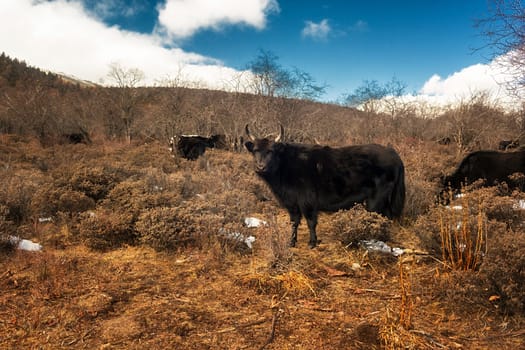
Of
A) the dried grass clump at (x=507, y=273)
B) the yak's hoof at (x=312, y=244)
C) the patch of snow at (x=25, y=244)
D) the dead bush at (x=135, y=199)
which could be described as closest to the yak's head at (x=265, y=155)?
the yak's hoof at (x=312, y=244)

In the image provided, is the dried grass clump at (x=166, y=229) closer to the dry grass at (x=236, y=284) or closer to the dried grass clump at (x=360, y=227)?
the dry grass at (x=236, y=284)

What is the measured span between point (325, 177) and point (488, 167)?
206 inches

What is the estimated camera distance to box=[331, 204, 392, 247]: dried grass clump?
4.90 m

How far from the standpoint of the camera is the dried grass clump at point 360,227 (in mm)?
4902

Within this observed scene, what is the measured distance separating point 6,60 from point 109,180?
179 feet

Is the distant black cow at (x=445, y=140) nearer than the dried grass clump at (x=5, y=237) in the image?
No

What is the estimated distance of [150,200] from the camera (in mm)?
6051

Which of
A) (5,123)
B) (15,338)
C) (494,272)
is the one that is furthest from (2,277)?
(5,123)

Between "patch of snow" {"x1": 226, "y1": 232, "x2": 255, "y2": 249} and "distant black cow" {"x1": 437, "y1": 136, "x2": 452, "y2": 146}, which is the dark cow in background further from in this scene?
"distant black cow" {"x1": 437, "y1": 136, "x2": 452, "y2": 146}

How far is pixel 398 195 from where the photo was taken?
602 centimetres

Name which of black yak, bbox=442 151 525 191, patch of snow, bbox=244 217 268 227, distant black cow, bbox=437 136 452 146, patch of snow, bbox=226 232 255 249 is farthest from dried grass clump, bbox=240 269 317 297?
distant black cow, bbox=437 136 452 146

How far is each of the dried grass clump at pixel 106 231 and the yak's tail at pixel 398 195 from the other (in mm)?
4580

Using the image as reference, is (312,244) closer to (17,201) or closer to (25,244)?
(25,244)

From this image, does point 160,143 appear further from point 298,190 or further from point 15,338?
point 15,338
